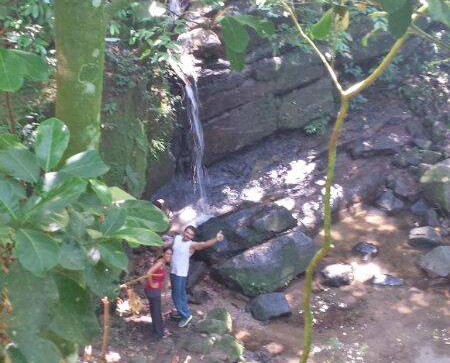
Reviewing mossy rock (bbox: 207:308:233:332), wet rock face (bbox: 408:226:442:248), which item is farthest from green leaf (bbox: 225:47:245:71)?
wet rock face (bbox: 408:226:442:248)

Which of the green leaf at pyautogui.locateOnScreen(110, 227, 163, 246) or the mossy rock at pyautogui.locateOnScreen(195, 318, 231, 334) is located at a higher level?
the green leaf at pyautogui.locateOnScreen(110, 227, 163, 246)

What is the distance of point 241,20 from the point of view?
6.96 feet

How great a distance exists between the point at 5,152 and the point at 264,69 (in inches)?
337

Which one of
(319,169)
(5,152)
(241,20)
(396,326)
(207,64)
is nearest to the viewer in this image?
(5,152)

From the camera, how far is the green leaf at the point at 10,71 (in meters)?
A: 1.70

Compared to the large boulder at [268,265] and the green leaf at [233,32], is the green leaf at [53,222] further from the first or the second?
the large boulder at [268,265]

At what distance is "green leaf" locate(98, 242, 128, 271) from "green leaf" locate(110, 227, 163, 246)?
0.04 metres

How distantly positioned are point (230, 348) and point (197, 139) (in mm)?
3906

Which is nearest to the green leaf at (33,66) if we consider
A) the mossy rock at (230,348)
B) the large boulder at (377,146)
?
the mossy rock at (230,348)

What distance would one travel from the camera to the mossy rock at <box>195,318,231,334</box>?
249 inches

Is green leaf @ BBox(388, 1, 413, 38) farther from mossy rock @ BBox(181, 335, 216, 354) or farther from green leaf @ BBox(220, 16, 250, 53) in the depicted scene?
mossy rock @ BBox(181, 335, 216, 354)

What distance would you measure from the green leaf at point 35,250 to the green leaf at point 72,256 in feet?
0.18

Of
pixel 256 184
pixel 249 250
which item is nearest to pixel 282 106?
pixel 256 184

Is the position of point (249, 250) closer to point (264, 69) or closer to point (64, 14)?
point (264, 69)
